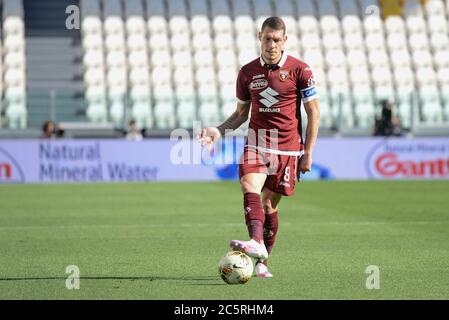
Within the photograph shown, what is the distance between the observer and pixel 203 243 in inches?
454

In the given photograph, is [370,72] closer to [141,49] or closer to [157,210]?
[141,49]

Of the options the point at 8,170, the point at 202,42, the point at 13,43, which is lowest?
the point at 8,170

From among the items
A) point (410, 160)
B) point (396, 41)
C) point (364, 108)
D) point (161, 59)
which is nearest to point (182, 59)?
point (161, 59)

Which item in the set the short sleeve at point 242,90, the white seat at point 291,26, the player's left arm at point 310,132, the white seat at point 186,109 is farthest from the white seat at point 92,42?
the player's left arm at point 310,132

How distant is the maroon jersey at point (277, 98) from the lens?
28.2 ft

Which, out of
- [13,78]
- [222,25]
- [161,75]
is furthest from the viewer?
[222,25]

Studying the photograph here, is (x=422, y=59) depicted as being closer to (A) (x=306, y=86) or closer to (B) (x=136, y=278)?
(A) (x=306, y=86)

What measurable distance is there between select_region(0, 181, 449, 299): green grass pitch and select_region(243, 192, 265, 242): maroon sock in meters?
0.42

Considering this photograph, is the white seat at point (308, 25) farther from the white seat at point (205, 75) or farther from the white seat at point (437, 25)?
the white seat at point (437, 25)

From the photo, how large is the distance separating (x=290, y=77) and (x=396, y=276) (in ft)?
6.47

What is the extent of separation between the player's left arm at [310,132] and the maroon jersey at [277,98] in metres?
0.07

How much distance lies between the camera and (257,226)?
27.2ft

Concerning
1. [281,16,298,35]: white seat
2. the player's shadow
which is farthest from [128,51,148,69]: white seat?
the player's shadow

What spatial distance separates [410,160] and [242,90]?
16929 millimetres
